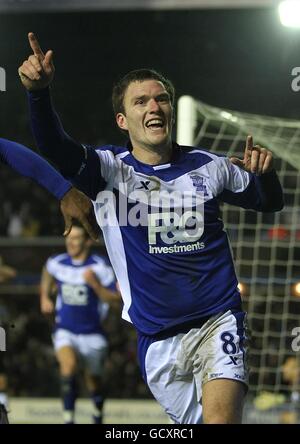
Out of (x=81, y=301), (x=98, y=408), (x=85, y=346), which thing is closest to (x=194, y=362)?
(x=98, y=408)

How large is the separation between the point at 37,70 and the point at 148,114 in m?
0.62

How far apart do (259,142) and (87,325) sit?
3.43 m

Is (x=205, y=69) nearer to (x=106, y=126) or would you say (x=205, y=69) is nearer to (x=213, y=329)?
(x=106, y=126)

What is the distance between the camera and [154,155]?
4301 millimetres

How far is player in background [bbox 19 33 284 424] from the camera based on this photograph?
4.09 meters

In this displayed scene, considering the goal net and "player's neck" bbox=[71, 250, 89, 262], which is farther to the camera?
"player's neck" bbox=[71, 250, 89, 262]

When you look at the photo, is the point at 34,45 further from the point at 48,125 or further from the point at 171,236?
the point at 171,236

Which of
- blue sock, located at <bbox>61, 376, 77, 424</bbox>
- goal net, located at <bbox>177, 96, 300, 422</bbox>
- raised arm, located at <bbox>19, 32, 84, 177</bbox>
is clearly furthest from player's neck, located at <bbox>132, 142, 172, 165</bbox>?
blue sock, located at <bbox>61, 376, 77, 424</bbox>

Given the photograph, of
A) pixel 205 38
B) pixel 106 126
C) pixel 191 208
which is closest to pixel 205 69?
pixel 205 38

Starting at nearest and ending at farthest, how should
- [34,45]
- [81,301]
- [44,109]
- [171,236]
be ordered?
[34,45], [44,109], [171,236], [81,301]

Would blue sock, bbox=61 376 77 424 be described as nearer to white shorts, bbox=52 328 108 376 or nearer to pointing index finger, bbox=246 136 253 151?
white shorts, bbox=52 328 108 376

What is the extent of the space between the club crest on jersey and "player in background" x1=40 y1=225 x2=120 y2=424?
487 centimetres

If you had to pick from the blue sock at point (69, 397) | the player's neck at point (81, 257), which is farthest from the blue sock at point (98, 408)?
the player's neck at point (81, 257)

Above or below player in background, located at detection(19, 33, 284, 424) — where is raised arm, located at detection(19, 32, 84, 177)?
above
